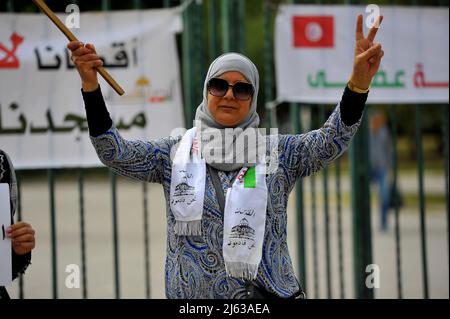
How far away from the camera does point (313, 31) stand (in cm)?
476

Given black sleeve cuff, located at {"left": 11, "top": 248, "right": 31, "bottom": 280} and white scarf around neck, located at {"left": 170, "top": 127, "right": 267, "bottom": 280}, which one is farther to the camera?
black sleeve cuff, located at {"left": 11, "top": 248, "right": 31, "bottom": 280}

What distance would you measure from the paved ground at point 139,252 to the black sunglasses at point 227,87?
2.73 m

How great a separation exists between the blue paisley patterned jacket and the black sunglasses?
0.69 feet

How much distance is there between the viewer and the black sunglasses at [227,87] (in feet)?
9.07

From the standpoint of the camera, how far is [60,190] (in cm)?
1906

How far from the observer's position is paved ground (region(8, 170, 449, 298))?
250 inches

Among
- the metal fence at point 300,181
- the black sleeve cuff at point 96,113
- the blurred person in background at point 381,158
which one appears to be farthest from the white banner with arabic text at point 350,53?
the blurred person in background at point 381,158

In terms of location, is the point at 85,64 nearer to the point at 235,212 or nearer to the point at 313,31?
the point at 235,212

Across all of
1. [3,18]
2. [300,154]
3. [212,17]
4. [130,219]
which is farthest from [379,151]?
[300,154]

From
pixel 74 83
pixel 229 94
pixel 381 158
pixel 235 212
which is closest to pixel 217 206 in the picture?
pixel 235 212

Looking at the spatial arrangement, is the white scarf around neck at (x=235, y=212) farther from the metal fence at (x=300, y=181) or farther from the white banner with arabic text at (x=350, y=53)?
the white banner with arabic text at (x=350, y=53)

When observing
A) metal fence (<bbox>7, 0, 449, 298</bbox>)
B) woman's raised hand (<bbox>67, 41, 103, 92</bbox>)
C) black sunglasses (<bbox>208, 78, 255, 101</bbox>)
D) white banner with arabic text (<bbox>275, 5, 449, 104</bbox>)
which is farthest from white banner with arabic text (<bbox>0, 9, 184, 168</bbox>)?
woman's raised hand (<bbox>67, 41, 103, 92</bbox>)

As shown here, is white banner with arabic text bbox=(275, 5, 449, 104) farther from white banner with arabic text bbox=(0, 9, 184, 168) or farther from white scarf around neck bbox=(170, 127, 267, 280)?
white scarf around neck bbox=(170, 127, 267, 280)

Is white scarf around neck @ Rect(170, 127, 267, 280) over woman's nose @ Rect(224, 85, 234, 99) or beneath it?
beneath
